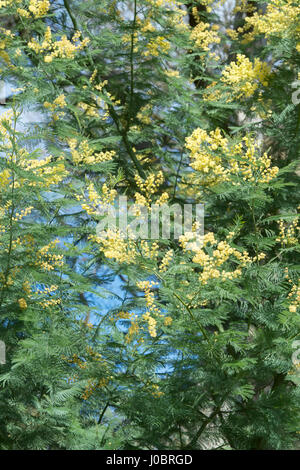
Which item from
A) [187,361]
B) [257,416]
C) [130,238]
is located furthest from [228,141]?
[257,416]

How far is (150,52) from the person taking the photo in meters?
4.52

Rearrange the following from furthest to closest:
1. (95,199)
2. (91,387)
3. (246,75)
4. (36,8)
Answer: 1. (36,8)
2. (246,75)
3. (91,387)
4. (95,199)

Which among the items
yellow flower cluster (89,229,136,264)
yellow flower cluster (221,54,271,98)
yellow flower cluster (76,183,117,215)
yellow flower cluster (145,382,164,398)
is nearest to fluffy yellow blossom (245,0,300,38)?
yellow flower cluster (221,54,271,98)

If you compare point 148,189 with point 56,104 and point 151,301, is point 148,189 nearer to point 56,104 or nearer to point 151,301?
point 151,301

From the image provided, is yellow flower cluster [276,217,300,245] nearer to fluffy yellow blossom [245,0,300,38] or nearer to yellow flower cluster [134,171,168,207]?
yellow flower cluster [134,171,168,207]

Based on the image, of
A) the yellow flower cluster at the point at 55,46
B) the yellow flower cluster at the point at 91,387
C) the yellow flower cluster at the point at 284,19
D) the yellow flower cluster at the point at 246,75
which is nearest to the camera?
the yellow flower cluster at the point at 91,387

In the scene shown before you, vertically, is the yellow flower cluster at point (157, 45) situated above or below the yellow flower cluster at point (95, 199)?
above

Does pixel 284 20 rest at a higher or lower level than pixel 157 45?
lower

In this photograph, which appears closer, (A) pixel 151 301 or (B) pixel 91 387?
(A) pixel 151 301

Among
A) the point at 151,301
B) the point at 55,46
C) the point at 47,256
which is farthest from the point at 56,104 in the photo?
the point at 151,301

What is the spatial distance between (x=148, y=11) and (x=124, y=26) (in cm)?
23

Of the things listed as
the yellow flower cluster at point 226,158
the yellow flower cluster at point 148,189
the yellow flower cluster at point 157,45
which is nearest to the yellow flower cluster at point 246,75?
the yellow flower cluster at point 157,45

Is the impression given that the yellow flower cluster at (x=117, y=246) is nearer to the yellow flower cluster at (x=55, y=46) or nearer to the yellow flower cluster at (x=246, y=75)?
the yellow flower cluster at (x=246, y=75)

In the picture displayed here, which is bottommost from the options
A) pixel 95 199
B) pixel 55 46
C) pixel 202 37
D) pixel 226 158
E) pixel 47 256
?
pixel 47 256
